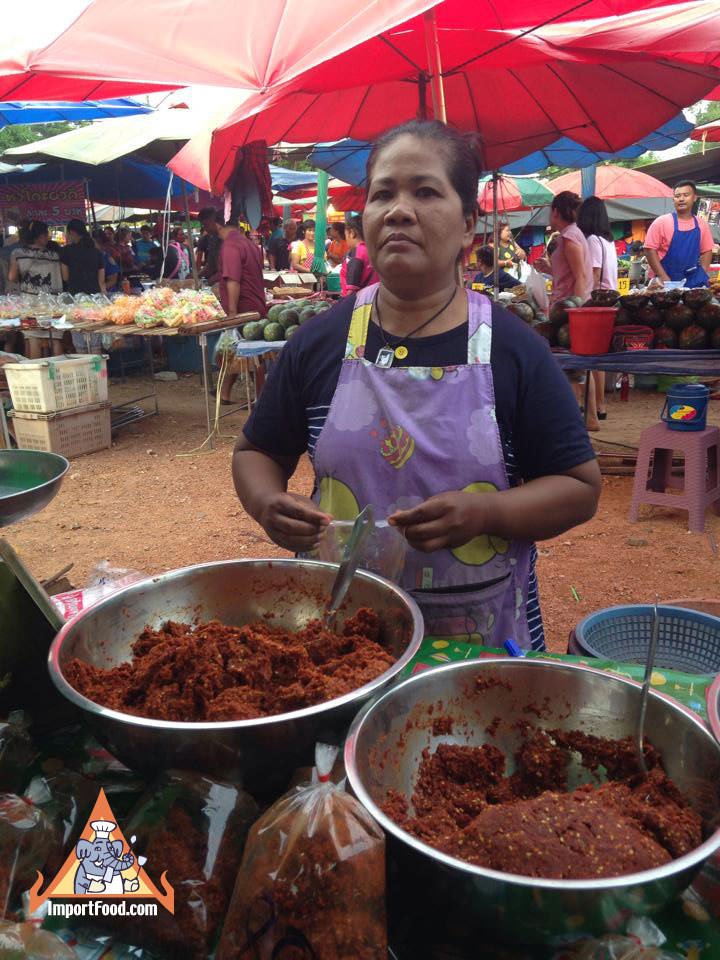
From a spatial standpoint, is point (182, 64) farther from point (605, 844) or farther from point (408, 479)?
point (605, 844)

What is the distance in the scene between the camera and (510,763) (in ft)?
3.71

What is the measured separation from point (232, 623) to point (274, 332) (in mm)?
5098

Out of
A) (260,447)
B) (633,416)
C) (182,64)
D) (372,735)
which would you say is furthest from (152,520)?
(633,416)

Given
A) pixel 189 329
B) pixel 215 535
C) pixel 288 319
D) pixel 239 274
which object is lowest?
pixel 215 535

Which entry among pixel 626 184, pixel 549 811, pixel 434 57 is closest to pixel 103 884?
pixel 549 811

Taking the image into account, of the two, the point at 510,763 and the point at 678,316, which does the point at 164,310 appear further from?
the point at 510,763

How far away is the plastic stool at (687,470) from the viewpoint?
4.64 meters

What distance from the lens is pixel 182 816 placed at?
2.74ft

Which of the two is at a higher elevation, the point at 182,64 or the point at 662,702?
the point at 182,64

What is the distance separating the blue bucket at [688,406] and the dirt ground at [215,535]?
0.72m

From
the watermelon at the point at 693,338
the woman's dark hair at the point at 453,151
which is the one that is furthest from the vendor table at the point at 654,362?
the woman's dark hair at the point at 453,151

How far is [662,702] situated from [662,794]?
0.12 metres

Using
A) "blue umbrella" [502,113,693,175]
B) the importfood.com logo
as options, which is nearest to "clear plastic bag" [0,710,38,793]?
the importfood.com logo

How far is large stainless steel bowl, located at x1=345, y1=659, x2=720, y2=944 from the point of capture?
27.5 inches
